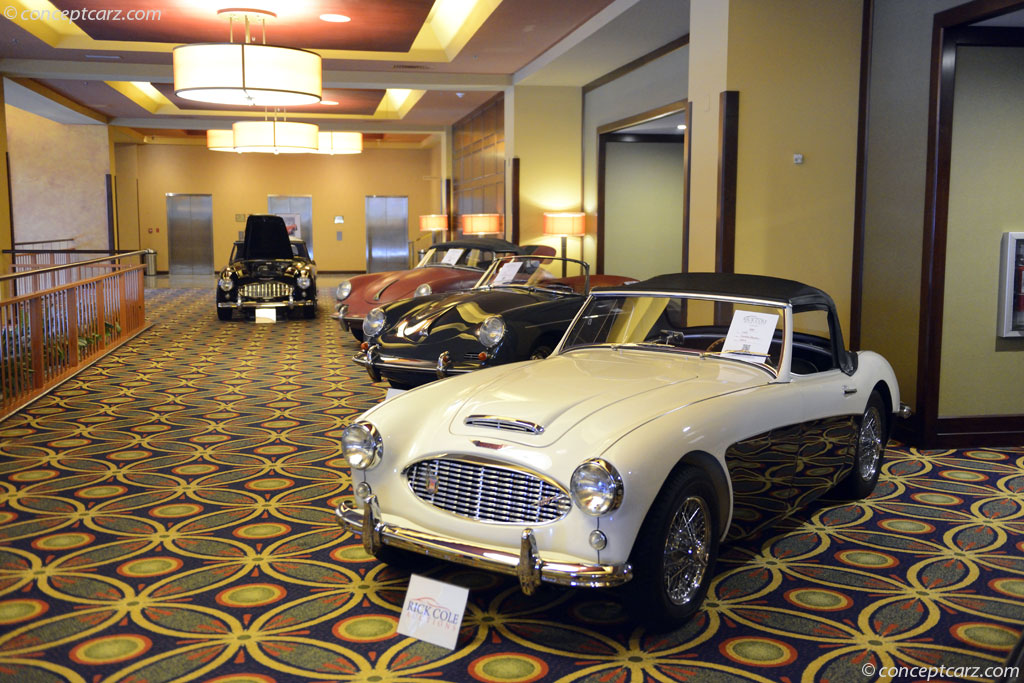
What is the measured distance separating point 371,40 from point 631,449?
9.06 metres

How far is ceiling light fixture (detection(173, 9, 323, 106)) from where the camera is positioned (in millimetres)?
7797

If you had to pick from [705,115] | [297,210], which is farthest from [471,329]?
[297,210]

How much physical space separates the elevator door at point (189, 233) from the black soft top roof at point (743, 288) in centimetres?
2169

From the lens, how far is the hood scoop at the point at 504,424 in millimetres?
2957

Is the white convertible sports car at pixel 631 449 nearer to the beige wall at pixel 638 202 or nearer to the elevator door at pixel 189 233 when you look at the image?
the beige wall at pixel 638 202

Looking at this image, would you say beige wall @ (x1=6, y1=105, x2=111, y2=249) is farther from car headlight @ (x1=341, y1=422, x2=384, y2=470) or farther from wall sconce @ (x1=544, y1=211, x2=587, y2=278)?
car headlight @ (x1=341, y1=422, x2=384, y2=470)

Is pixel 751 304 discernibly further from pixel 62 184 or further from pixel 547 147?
pixel 62 184

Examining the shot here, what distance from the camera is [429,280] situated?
8.89m

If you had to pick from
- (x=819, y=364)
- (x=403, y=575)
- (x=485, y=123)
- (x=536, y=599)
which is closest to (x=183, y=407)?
(x=403, y=575)

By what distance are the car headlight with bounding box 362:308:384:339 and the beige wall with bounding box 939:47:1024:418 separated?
13.6 feet

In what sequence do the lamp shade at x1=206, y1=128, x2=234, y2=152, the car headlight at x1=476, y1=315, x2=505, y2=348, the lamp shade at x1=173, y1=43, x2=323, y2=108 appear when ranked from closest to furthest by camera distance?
the car headlight at x1=476, y1=315, x2=505, y2=348 < the lamp shade at x1=173, y1=43, x2=323, y2=108 < the lamp shade at x1=206, y1=128, x2=234, y2=152

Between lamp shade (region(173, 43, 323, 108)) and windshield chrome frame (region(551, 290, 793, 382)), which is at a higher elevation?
lamp shade (region(173, 43, 323, 108))

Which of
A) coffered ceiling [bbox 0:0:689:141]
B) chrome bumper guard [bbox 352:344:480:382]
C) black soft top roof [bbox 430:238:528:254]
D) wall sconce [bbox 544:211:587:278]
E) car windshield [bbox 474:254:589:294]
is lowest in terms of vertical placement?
chrome bumper guard [bbox 352:344:480:382]

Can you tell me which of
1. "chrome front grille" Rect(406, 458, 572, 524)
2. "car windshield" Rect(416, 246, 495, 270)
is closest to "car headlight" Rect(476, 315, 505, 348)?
"chrome front grille" Rect(406, 458, 572, 524)
